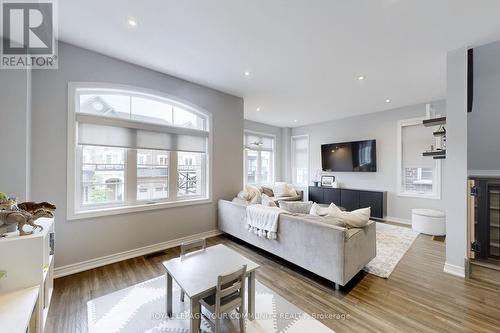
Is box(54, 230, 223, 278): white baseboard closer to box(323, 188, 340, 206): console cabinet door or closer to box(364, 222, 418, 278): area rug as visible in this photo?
box(364, 222, 418, 278): area rug

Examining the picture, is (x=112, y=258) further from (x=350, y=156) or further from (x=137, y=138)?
(x=350, y=156)

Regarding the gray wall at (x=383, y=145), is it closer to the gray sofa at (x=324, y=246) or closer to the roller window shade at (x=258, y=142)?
the roller window shade at (x=258, y=142)

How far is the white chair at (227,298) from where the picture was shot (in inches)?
56.6

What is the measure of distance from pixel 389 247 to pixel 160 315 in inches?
142

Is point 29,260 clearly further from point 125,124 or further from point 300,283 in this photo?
point 300,283

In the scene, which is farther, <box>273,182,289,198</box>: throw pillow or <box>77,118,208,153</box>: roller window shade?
<box>273,182,289,198</box>: throw pillow

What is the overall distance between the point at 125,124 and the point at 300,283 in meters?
3.26

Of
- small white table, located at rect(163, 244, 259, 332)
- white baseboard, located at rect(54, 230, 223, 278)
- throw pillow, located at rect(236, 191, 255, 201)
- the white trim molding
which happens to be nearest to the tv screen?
the white trim molding

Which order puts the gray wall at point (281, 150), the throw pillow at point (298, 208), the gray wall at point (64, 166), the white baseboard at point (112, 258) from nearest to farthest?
the gray wall at point (64, 166)
the white baseboard at point (112, 258)
the throw pillow at point (298, 208)
the gray wall at point (281, 150)

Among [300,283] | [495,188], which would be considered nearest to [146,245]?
[300,283]

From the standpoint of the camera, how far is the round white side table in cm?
401

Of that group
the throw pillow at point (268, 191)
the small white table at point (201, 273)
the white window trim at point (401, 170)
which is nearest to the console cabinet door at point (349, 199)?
the white window trim at point (401, 170)

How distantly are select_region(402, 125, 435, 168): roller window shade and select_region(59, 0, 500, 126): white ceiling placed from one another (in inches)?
51.6

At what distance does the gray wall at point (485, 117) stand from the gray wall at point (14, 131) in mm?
5544
